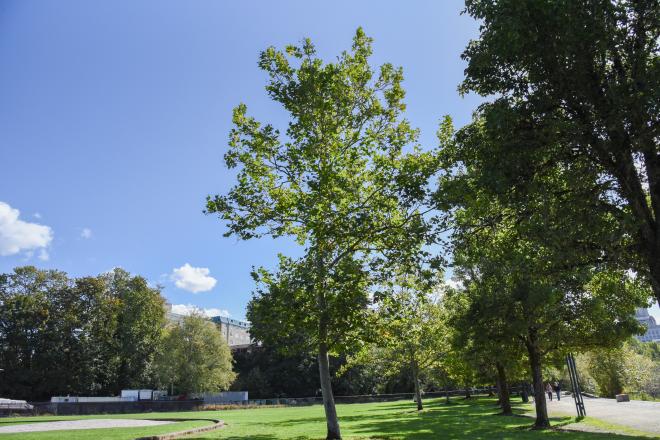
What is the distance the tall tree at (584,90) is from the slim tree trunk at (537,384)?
34.4ft

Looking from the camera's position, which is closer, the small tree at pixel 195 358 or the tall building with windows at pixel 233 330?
the small tree at pixel 195 358

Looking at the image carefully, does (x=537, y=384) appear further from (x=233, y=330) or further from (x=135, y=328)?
(x=233, y=330)

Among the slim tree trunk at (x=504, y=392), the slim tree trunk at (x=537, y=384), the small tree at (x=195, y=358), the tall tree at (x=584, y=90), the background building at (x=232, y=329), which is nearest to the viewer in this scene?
the tall tree at (x=584, y=90)

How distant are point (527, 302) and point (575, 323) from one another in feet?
11.1

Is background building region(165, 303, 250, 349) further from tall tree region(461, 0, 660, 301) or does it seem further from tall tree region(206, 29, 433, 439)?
tall tree region(461, 0, 660, 301)

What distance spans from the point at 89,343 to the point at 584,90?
64.8 metres

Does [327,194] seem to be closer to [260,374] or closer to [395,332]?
[395,332]

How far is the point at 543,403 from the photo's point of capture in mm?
Result: 20828

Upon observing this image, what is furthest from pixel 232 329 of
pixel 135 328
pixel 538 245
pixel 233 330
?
pixel 538 245

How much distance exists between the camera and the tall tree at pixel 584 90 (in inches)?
383

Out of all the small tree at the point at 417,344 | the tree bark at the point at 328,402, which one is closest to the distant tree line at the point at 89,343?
the small tree at the point at 417,344

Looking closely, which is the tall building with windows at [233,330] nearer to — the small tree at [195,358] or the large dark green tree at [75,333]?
the large dark green tree at [75,333]

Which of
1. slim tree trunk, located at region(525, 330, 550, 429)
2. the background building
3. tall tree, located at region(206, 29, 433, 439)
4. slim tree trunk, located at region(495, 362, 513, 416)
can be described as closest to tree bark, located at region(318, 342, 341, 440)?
tall tree, located at region(206, 29, 433, 439)

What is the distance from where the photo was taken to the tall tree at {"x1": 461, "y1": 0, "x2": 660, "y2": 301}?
972cm
